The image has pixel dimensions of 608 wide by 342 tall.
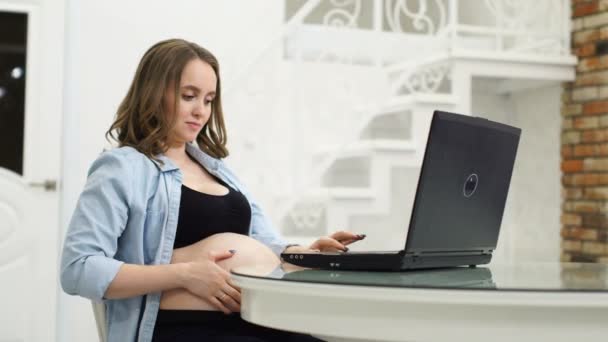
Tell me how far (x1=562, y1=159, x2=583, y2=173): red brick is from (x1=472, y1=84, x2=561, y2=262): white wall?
0.05m

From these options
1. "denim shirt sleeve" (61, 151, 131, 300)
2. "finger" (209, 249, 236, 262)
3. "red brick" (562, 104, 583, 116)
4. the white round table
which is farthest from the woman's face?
"red brick" (562, 104, 583, 116)

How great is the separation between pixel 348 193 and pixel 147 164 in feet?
7.74

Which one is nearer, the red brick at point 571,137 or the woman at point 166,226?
the woman at point 166,226

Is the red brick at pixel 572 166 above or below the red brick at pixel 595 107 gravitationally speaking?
below

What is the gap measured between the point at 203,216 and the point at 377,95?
8.90 feet

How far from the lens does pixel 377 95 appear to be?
14.8ft

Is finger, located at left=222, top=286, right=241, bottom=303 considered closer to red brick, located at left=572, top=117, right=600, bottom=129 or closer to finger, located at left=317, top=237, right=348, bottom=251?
finger, located at left=317, top=237, right=348, bottom=251

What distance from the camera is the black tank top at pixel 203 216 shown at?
190 centimetres

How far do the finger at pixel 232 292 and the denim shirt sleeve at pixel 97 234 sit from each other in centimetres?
24

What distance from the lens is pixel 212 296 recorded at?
66.8 inches

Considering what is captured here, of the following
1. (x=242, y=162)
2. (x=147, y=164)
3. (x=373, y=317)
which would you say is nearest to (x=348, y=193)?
(x=242, y=162)

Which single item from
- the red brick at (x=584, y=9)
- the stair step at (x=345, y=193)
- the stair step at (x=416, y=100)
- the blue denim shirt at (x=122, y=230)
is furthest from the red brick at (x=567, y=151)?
the blue denim shirt at (x=122, y=230)

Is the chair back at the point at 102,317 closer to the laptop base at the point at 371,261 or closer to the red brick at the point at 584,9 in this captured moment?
the laptop base at the point at 371,261

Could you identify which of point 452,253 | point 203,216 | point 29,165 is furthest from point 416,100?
point 452,253
